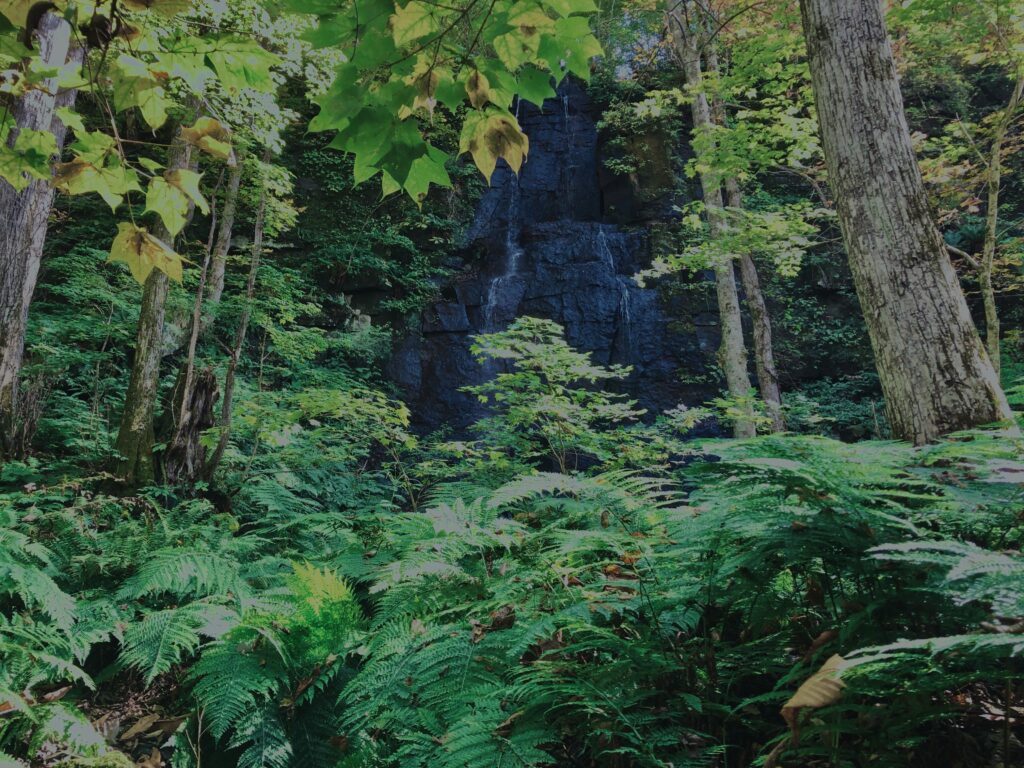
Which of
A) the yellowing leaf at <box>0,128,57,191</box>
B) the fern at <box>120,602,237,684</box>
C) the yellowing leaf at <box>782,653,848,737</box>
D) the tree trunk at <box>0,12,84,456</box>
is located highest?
the tree trunk at <box>0,12,84,456</box>

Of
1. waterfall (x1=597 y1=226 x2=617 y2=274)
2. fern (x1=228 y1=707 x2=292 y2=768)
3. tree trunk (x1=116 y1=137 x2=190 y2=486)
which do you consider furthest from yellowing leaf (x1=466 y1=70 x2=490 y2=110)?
waterfall (x1=597 y1=226 x2=617 y2=274)

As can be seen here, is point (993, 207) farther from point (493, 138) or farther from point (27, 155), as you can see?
point (27, 155)

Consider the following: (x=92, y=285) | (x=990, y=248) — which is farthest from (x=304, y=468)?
(x=990, y=248)

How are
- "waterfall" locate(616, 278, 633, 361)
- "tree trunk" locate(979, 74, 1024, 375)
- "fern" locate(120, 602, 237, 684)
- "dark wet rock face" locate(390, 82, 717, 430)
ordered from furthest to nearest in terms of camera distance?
"waterfall" locate(616, 278, 633, 361) → "dark wet rock face" locate(390, 82, 717, 430) → "tree trunk" locate(979, 74, 1024, 375) → "fern" locate(120, 602, 237, 684)

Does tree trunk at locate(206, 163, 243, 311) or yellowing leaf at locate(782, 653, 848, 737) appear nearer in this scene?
yellowing leaf at locate(782, 653, 848, 737)

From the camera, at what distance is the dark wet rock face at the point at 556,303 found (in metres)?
11.6

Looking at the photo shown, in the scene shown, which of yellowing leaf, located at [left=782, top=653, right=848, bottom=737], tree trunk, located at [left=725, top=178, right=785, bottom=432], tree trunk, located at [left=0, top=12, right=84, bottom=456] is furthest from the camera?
tree trunk, located at [left=725, top=178, right=785, bottom=432]

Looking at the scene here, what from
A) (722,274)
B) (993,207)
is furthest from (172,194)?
(993,207)

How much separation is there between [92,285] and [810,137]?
892 cm

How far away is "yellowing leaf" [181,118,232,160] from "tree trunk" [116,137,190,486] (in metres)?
5.21

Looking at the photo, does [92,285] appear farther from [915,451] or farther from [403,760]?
[915,451]

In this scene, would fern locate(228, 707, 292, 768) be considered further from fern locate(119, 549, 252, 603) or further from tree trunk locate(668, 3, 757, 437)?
tree trunk locate(668, 3, 757, 437)

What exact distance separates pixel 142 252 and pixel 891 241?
278 cm

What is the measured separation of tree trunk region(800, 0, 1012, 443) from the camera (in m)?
2.20
